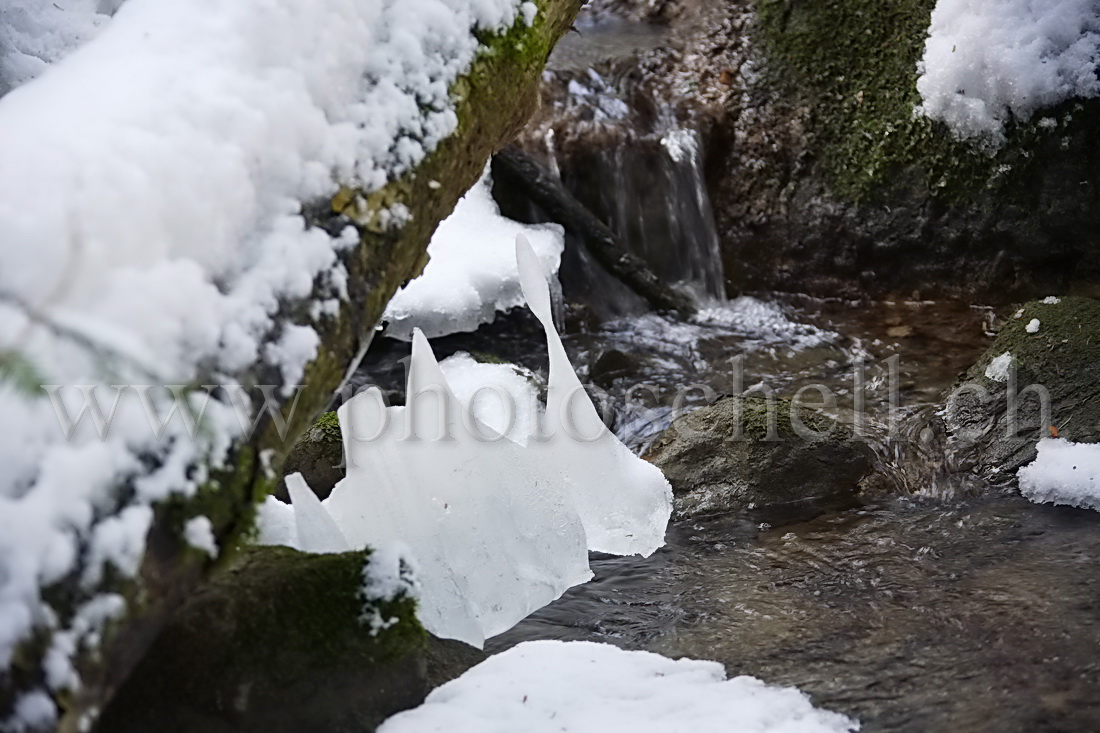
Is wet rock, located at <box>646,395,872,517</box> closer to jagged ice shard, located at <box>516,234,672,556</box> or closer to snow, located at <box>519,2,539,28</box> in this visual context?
jagged ice shard, located at <box>516,234,672,556</box>

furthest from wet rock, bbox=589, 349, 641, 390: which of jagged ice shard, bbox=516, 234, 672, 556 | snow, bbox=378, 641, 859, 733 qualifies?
snow, bbox=378, 641, 859, 733

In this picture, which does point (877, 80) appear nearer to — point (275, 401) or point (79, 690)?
point (275, 401)

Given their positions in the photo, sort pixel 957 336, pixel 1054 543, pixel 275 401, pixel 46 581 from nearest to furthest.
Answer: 1. pixel 46 581
2. pixel 275 401
3. pixel 1054 543
4. pixel 957 336

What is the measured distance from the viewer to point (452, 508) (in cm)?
280

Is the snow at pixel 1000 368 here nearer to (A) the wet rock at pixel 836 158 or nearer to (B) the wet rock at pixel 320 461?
(A) the wet rock at pixel 836 158

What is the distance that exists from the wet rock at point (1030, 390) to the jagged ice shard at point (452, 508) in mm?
2326

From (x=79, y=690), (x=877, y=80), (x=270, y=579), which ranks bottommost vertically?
(x=79, y=690)

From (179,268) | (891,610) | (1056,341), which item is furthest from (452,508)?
(1056,341)

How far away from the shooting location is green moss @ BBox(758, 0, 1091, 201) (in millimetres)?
6500

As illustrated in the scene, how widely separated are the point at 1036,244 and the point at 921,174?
34.8 inches

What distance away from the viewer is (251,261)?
6.81 ft

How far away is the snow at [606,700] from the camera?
2.34m

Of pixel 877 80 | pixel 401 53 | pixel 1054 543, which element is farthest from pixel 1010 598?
pixel 877 80

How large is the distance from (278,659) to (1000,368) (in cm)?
367
